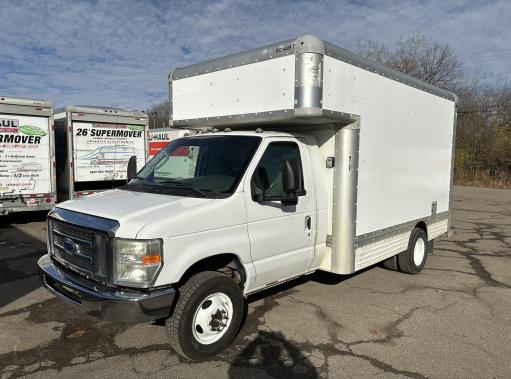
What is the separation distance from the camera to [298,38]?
14.5 feet

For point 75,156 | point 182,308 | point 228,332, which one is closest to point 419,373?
point 228,332

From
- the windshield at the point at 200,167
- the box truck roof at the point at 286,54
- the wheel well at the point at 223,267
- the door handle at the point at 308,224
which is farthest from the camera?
the door handle at the point at 308,224

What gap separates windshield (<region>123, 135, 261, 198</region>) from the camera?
4238mm

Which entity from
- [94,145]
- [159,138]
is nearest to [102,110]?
[94,145]

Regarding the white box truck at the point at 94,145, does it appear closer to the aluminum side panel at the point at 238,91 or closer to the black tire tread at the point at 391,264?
the aluminum side panel at the point at 238,91

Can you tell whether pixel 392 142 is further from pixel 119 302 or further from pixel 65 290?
pixel 65 290

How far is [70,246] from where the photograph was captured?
392cm

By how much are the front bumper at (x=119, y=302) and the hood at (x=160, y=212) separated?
1.61 ft

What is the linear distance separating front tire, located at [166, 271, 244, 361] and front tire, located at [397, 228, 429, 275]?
3506 millimetres

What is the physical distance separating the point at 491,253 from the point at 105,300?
7952mm

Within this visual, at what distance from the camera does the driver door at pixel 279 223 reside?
4293mm

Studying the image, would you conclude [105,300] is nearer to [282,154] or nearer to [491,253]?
[282,154]

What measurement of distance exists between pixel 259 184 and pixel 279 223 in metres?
0.49

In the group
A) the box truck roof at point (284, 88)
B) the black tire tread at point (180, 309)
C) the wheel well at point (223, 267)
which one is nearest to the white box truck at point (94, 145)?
the box truck roof at point (284, 88)
